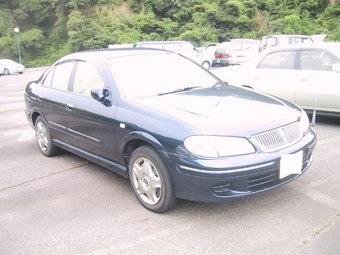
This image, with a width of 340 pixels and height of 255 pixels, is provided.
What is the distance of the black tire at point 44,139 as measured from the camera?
17.2 ft

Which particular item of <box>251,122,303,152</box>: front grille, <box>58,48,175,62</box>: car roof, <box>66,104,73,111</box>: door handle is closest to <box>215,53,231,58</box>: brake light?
<box>58,48,175,62</box>: car roof

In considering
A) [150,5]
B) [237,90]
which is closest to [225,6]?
[150,5]

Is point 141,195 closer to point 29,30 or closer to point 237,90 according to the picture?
point 237,90

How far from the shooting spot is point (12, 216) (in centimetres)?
360

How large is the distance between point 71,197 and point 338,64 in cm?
469

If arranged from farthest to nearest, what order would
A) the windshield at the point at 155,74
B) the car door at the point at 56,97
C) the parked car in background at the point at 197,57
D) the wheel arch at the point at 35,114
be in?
the parked car in background at the point at 197,57 < the wheel arch at the point at 35,114 < the car door at the point at 56,97 < the windshield at the point at 155,74

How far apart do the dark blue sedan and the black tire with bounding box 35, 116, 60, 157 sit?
288 mm

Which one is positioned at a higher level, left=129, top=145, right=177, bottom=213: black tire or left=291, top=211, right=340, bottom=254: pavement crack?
left=129, top=145, right=177, bottom=213: black tire

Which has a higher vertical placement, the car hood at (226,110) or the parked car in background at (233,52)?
the car hood at (226,110)

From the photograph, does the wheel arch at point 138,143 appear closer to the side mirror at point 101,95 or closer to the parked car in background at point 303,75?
the side mirror at point 101,95

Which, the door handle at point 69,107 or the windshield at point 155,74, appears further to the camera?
the door handle at point 69,107

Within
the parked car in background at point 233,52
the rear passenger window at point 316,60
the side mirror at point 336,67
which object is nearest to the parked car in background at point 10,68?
the parked car in background at point 233,52

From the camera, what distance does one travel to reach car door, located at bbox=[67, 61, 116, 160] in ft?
12.8

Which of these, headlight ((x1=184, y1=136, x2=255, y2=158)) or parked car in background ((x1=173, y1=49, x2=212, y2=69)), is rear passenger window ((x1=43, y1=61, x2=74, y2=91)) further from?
parked car in background ((x1=173, y1=49, x2=212, y2=69))
